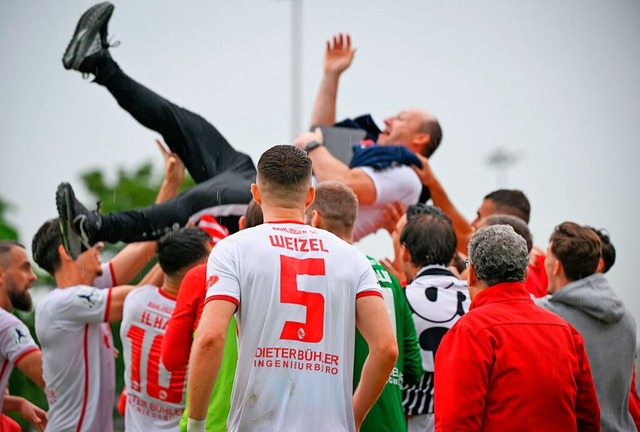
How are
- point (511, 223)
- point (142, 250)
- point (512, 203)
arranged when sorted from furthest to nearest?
1. point (142, 250)
2. point (512, 203)
3. point (511, 223)

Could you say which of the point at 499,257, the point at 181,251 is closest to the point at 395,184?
the point at 181,251

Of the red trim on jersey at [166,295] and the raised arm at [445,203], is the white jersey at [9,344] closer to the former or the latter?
the red trim on jersey at [166,295]

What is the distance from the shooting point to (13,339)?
5922mm

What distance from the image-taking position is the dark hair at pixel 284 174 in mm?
3891

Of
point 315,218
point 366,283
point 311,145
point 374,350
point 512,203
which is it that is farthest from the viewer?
point 311,145

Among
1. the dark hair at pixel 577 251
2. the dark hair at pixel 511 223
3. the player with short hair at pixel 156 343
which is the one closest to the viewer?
the dark hair at pixel 577 251

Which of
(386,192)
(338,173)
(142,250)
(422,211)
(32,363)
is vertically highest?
(338,173)

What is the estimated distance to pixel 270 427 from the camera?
3631 millimetres

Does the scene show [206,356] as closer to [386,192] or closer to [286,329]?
[286,329]

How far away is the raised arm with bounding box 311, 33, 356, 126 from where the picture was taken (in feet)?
27.8

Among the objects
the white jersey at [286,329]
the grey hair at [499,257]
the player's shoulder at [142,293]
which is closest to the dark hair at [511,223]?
the grey hair at [499,257]

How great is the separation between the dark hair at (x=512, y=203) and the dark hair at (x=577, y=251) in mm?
1350

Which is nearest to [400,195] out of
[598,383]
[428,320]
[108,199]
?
[428,320]

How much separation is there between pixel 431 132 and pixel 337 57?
1.17 metres
